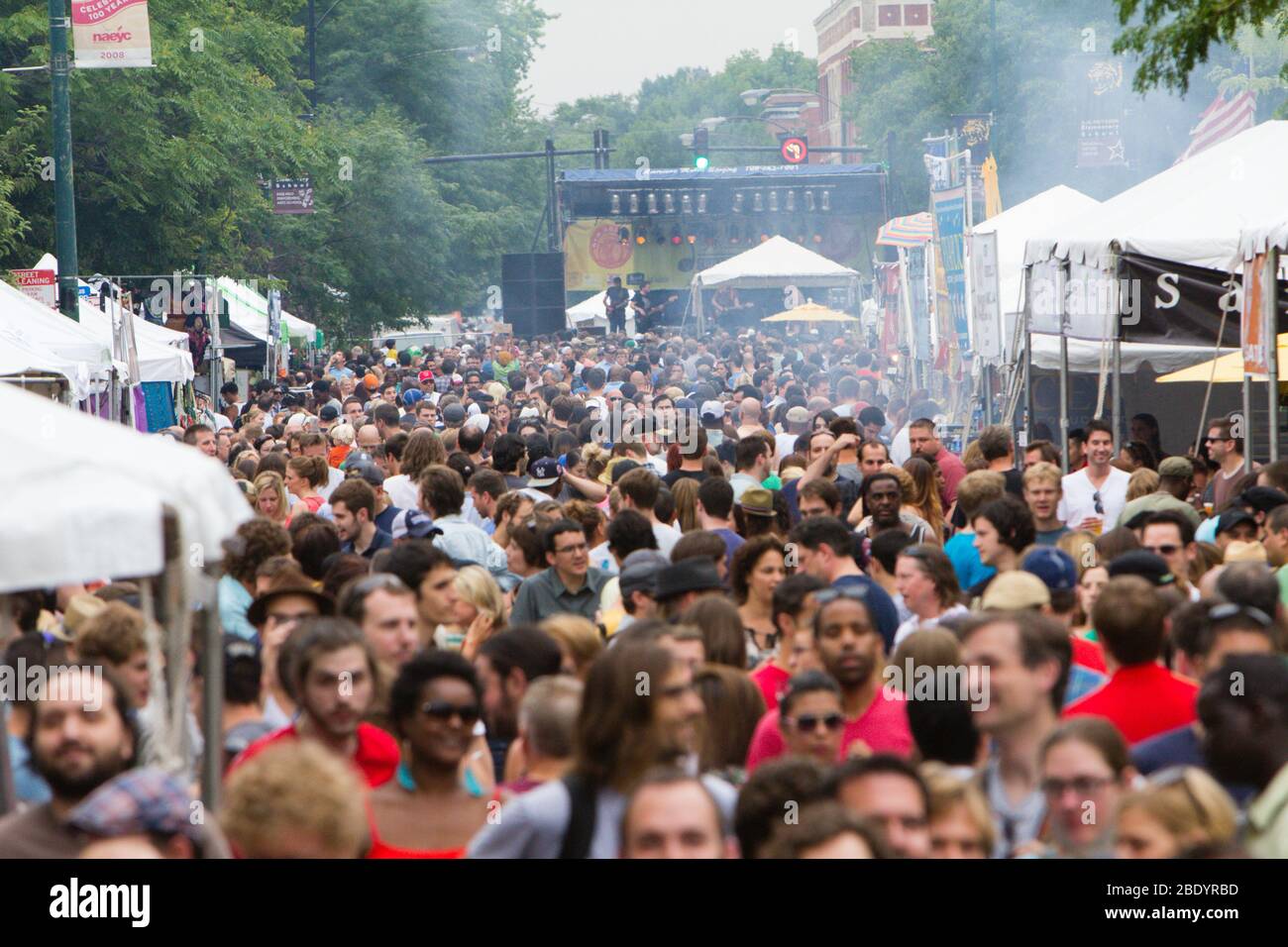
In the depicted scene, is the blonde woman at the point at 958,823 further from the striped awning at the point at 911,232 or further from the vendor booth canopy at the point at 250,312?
the vendor booth canopy at the point at 250,312

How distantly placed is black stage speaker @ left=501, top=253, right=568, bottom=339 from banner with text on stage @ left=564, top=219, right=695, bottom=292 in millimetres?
11383

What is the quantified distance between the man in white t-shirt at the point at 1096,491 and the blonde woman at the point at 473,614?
458 cm

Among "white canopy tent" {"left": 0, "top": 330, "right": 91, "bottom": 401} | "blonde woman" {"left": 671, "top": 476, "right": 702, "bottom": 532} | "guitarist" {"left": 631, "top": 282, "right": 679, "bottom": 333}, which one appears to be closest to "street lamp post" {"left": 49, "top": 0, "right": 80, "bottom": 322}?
"white canopy tent" {"left": 0, "top": 330, "right": 91, "bottom": 401}

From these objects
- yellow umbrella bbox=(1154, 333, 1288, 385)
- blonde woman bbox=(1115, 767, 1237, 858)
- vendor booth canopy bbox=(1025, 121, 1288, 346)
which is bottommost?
blonde woman bbox=(1115, 767, 1237, 858)

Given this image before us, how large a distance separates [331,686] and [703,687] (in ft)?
3.71

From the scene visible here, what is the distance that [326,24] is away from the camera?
55.0 metres

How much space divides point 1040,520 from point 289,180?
2701 centimetres

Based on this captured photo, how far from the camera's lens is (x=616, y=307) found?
1709 inches

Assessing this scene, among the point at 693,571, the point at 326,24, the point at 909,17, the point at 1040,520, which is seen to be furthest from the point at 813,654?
the point at 909,17

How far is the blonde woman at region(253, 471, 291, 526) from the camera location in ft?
34.9

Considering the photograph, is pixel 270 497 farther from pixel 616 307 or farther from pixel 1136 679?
pixel 616 307

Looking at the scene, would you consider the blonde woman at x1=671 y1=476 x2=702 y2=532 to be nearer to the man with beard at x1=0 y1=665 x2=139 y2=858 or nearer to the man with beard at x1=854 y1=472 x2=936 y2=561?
the man with beard at x1=854 y1=472 x2=936 y2=561

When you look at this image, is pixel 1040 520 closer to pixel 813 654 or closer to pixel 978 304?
pixel 813 654

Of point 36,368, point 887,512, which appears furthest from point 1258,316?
point 36,368
